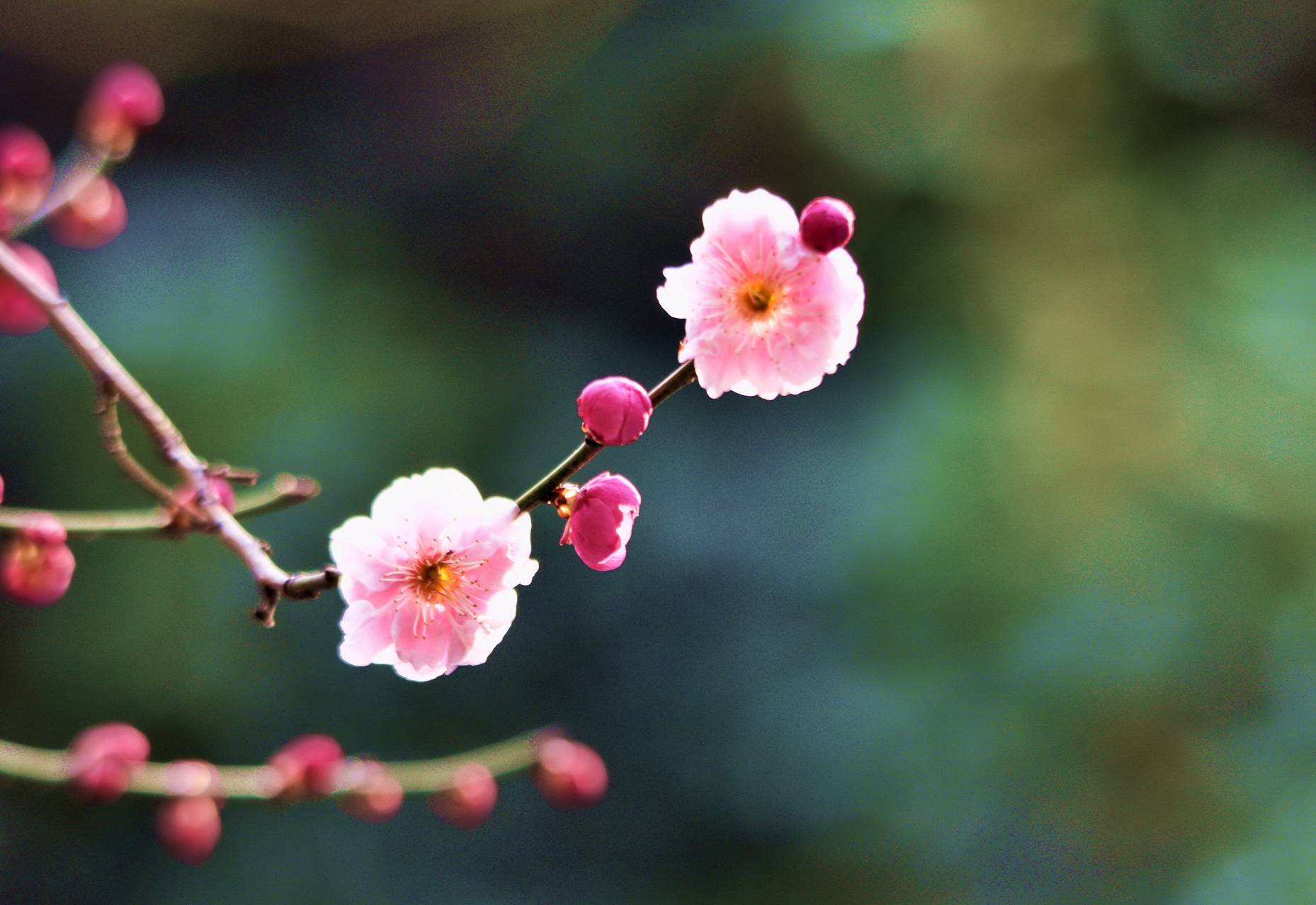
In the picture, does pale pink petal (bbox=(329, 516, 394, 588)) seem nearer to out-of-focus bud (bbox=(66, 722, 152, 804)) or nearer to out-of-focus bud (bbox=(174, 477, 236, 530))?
out-of-focus bud (bbox=(174, 477, 236, 530))

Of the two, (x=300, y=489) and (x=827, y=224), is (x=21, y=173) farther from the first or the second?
(x=827, y=224)

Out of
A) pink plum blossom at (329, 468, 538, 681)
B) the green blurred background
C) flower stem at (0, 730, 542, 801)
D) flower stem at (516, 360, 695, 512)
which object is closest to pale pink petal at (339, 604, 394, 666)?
pink plum blossom at (329, 468, 538, 681)

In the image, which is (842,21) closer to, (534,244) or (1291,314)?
(534,244)

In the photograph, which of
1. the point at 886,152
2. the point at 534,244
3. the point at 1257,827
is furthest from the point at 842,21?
the point at 1257,827

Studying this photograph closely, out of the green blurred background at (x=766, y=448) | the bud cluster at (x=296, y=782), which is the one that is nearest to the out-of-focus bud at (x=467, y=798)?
the bud cluster at (x=296, y=782)

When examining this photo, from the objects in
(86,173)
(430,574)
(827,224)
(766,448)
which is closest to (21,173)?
(86,173)

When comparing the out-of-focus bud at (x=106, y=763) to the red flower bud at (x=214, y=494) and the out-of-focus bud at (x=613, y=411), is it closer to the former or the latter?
the red flower bud at (x=214, y=494)
